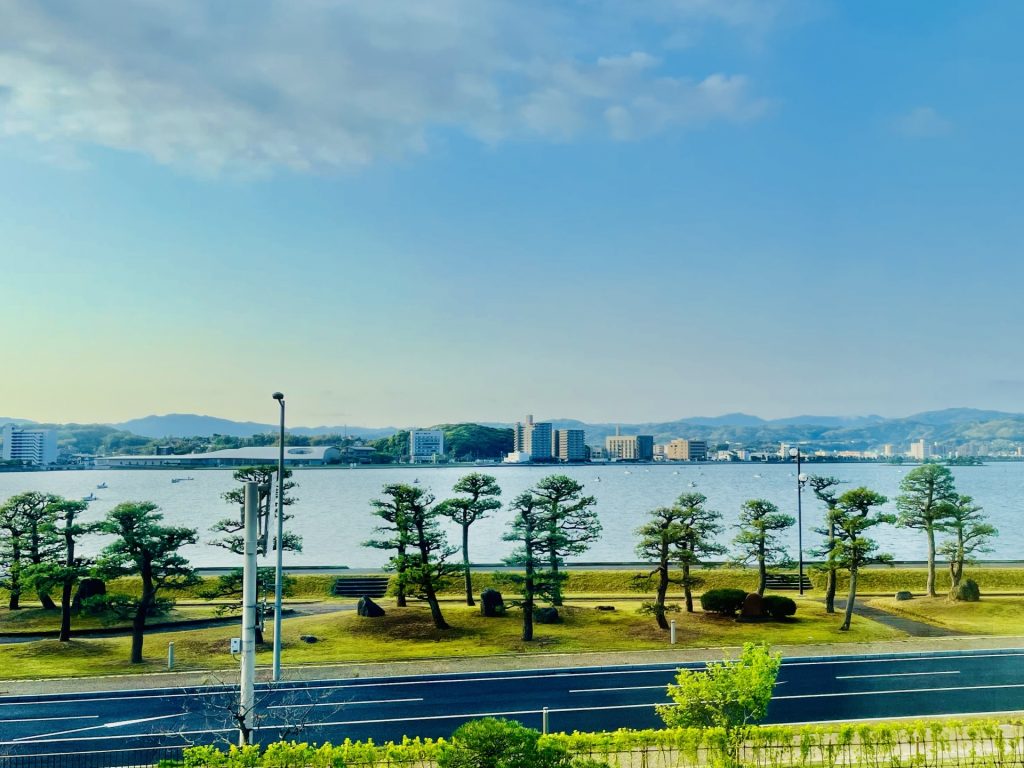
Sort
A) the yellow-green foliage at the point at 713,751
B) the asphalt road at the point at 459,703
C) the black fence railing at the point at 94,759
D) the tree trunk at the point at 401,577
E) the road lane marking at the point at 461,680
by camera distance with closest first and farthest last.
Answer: the yellow-green foliage at the point at 713,751 < the black fence railing at the point at 94,759 < the asphalt road at the point at 459,703 < the road lane marking at the point at 461,680 < the tree trunk at the point at 401,577

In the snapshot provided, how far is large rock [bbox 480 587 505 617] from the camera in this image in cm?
3947

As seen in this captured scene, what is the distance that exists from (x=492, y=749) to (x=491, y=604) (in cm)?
2548

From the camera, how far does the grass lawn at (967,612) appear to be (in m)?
36.6

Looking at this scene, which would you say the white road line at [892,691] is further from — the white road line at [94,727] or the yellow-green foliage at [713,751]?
the white road line at [94,727]

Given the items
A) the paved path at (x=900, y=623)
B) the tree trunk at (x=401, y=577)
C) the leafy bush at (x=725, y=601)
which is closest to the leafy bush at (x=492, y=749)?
the tree trunk at (x=401, y=577)

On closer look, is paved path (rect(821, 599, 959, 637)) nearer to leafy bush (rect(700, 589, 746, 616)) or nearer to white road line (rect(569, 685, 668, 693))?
leafy bush (rect(700, 589, 746, 616))

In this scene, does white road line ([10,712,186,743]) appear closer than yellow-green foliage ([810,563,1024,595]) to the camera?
Yes

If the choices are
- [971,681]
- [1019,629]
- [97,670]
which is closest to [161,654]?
[97,670]

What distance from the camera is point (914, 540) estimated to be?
8344cm

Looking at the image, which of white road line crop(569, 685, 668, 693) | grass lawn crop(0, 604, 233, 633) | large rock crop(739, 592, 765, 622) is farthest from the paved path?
grass lawn crop(0, 604, 233, 633)

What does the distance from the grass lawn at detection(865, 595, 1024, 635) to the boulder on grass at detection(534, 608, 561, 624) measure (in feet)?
63.0

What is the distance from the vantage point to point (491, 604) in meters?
39.6

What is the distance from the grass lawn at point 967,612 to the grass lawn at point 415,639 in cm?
423

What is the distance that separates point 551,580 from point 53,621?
1056 inches
